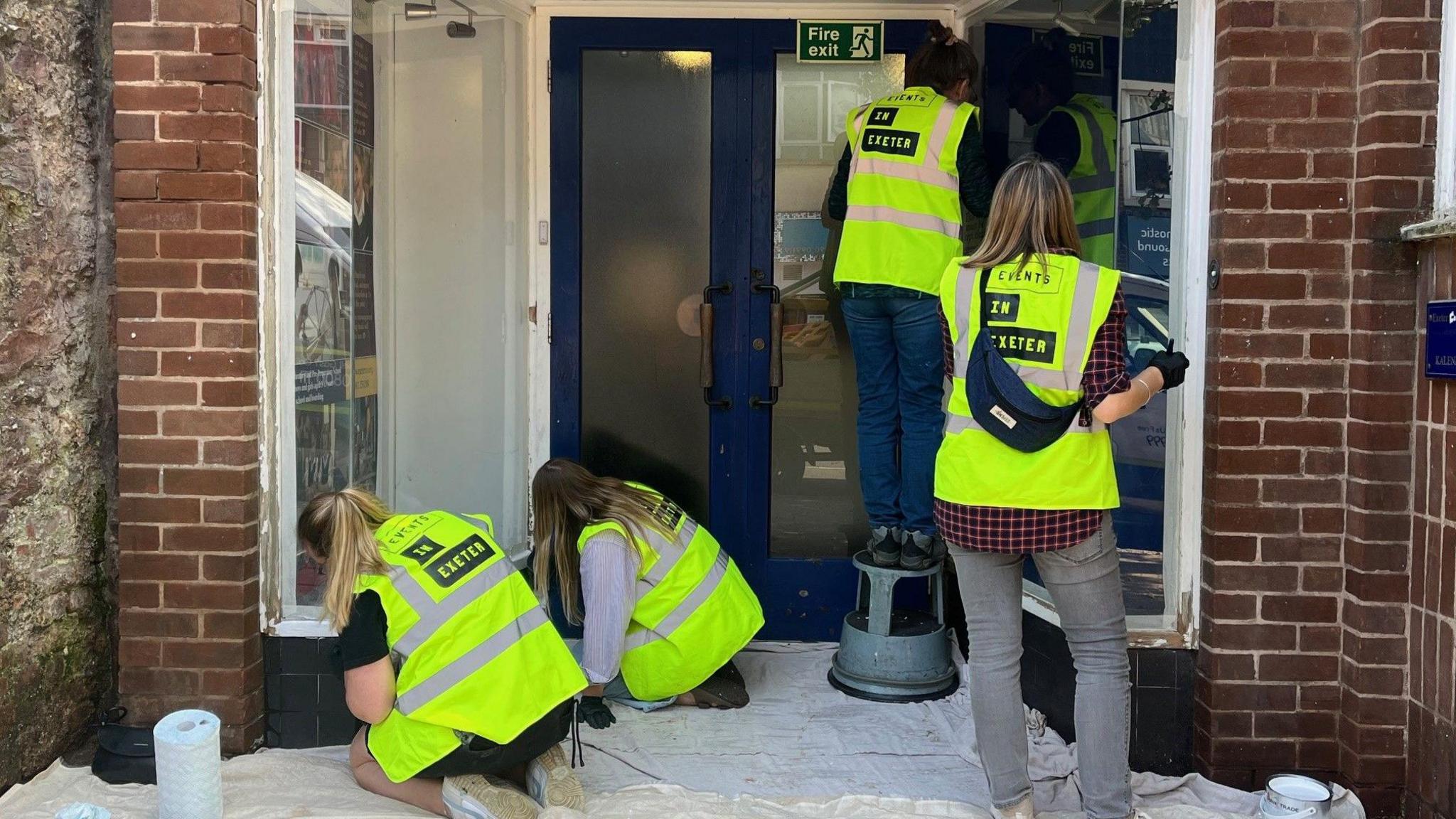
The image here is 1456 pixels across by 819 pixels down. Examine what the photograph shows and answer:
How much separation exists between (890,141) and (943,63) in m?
0.33

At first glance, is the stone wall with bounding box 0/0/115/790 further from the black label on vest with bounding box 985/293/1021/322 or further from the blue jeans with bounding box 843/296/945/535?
the black label on vest with bounding box 985/293/1021/322

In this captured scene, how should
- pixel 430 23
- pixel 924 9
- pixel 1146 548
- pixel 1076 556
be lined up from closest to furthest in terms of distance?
pixel 1076 556, pixel 1146 548, pixel 430 23, pixel 924 9

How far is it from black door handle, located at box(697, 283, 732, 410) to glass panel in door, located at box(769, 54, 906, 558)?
223mm

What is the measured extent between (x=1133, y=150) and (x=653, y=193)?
187cm

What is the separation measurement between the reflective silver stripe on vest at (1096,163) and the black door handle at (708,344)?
4.65ft

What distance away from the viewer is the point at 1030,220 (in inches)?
122

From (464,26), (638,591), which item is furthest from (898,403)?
(464,26)

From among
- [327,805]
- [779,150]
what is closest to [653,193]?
[779,150]

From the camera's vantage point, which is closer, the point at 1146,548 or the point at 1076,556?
the point at 1076,556

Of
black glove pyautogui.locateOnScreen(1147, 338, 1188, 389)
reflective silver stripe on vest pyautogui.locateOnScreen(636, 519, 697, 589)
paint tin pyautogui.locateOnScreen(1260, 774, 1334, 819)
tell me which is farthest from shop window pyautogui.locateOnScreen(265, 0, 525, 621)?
paint tin pyautogui.locateOnScreen(1260, 774, 1334, 819)

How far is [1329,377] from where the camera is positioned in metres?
3.57

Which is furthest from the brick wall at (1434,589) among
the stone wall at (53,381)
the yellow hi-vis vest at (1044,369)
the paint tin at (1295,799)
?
the stone wall at (53,381)

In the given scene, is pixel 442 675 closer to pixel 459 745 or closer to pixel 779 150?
pixel 459 745

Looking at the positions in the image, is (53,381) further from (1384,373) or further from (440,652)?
(1384,373)
